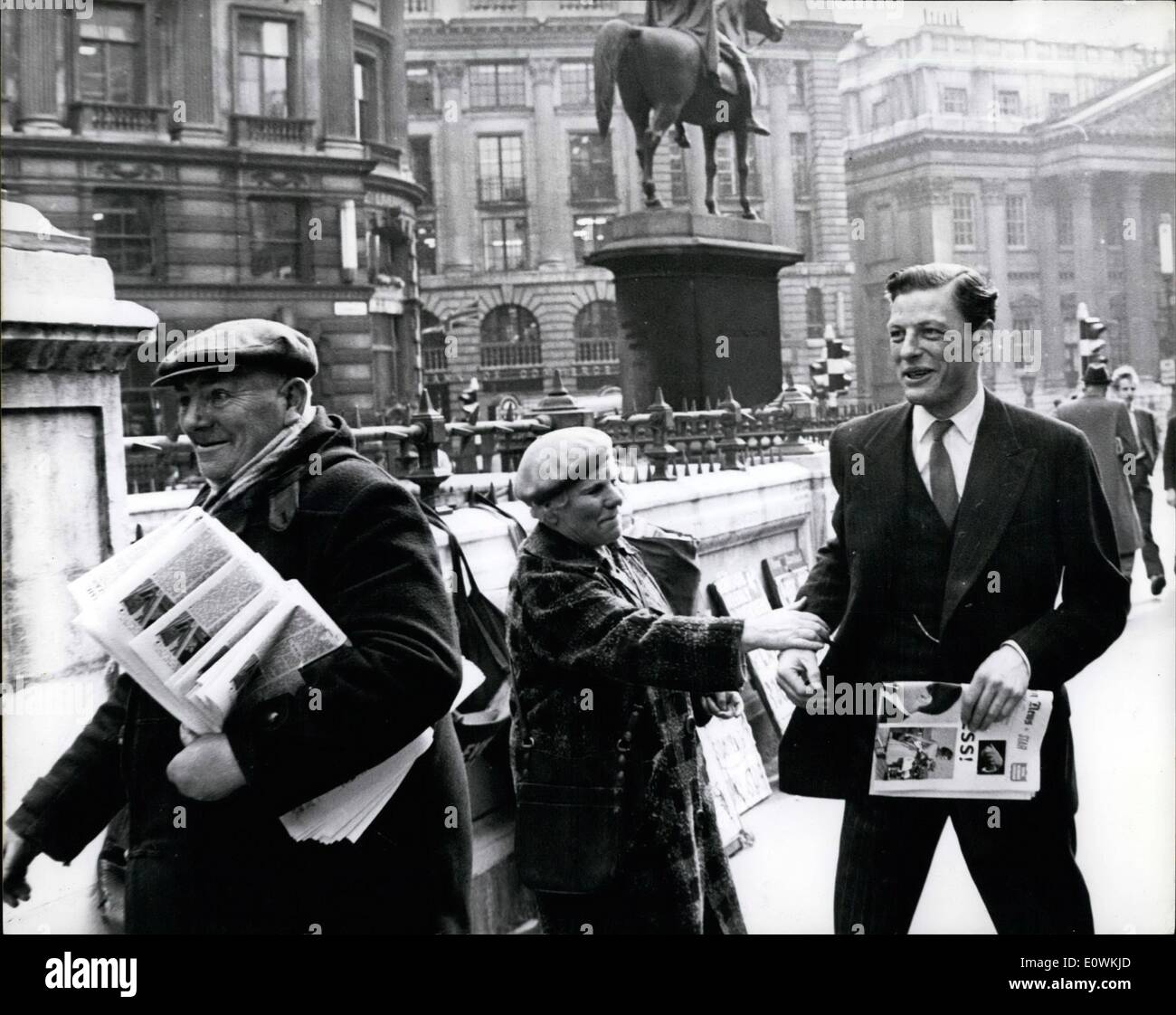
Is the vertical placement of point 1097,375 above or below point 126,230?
below

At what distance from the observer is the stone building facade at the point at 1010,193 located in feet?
75.9

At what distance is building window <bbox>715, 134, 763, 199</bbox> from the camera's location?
4475cm

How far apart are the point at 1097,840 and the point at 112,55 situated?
16.0 m

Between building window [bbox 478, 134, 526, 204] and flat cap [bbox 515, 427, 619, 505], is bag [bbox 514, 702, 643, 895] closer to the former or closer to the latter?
flat cap [bbox 515, 427, 619, 505]

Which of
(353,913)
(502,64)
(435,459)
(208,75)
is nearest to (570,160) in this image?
(502,64)

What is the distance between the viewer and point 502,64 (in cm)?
3866

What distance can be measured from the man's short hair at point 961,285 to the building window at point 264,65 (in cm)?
1085

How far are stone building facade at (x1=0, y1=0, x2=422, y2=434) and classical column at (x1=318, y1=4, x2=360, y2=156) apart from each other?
0.12 feet

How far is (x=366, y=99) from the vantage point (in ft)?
50.6

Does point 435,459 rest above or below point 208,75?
below

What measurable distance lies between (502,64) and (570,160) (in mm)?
5383

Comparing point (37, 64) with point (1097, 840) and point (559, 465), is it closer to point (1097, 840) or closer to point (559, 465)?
point (559, 465)

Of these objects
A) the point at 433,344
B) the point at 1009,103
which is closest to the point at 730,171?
the point at 433,344
